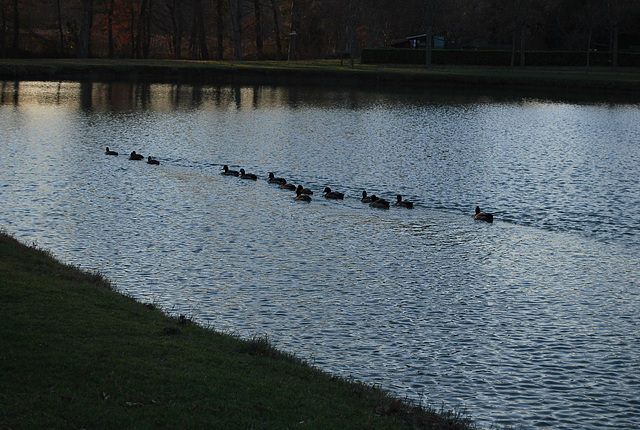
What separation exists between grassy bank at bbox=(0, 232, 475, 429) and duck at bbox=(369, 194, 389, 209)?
13543mm

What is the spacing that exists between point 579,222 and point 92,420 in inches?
755

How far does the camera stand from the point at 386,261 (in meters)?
18.7

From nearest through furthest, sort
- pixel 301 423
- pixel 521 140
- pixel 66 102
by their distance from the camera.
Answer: pixel 301 423 → pixel 521 140 → pixel 66 102

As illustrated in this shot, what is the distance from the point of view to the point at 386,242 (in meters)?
20.5

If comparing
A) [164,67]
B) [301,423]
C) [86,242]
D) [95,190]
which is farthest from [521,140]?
[164,67]

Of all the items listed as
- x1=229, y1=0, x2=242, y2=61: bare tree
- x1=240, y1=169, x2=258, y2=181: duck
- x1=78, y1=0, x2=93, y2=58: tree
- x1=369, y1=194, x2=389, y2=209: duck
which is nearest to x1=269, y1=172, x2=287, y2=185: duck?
x1=240, y1=169, x2=258, y2=181: duck

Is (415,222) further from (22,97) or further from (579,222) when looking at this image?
(22,97)

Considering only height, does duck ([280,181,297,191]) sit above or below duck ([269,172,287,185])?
below

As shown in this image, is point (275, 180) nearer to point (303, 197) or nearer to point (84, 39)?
point (303, 197)

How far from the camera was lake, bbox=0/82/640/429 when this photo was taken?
12578 millimetres

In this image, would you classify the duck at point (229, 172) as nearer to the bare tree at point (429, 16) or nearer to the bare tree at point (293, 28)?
the bare tree at point (429, 16)

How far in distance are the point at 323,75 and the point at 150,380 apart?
2812 inches

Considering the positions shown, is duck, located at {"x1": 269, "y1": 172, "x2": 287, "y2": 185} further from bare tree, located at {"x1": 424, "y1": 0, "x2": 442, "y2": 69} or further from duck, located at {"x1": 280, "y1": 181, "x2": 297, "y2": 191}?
bare tree, located at {"x1": 424, "y1": 0, "x2": 442, "y2": 69}

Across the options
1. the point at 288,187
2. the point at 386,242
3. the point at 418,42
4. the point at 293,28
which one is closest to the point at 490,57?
the point at 418,42
